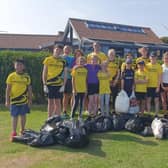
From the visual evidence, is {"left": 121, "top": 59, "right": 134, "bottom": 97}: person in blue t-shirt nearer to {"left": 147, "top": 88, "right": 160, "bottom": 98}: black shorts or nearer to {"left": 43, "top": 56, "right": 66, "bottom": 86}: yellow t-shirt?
{"left": 147, "top": 88, "right": 160, "bottom": 98}: black shorts

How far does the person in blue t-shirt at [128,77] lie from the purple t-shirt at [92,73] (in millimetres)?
905

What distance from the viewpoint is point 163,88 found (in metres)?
10.7

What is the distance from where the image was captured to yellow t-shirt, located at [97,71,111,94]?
987 centimetres

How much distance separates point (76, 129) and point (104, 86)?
2.86 metres

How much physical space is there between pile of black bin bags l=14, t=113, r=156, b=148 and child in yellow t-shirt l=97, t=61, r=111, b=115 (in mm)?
1097

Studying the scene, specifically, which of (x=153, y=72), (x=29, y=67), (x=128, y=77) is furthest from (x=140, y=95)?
(x=29, y=67)

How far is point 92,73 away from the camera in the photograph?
9719mm

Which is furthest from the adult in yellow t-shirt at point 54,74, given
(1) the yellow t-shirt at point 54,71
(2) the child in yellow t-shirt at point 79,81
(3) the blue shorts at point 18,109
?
(3) the blue shorts at point 18,109

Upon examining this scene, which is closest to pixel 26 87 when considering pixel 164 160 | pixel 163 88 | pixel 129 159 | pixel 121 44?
pixel 129 159

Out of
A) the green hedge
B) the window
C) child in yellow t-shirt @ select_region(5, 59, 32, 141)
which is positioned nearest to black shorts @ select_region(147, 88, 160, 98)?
child in yellow t-shirt @ select_region(5, 59, 32, 141)

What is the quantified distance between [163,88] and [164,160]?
14.8 feet

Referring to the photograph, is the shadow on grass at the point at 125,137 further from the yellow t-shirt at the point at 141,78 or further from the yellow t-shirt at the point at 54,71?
the yellow t-shirt at the point at 141,78

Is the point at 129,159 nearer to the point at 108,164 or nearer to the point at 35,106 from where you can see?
the point at 108,164

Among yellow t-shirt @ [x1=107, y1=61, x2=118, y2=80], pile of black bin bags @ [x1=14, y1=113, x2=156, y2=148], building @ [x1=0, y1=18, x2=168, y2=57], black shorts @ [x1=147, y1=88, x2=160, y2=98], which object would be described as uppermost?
building @ [x1=0, y1=18, x2=168, y2=57]
